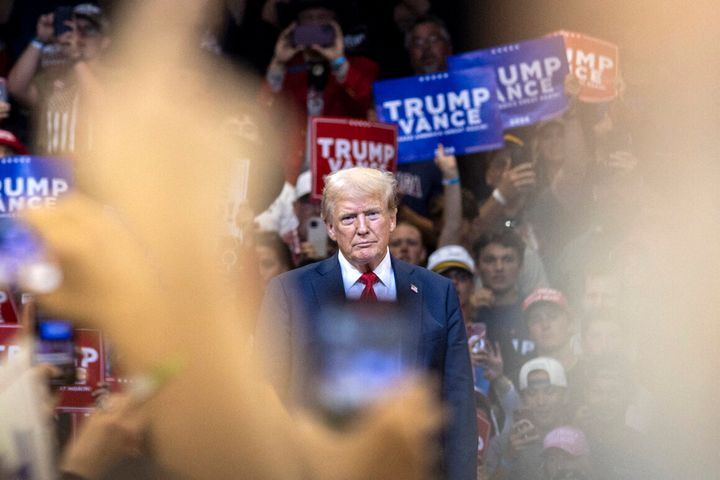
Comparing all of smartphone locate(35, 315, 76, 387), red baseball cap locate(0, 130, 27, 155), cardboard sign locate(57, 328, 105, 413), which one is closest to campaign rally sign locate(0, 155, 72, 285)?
red baseball cap locate(0, 130, 27, 155)

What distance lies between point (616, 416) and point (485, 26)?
2497mm

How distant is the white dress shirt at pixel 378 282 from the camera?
3840mm

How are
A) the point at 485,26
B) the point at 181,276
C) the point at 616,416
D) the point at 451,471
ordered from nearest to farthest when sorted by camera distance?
the point at 181,276, the point at 451,471, the point at 616,416, the point at 485,26

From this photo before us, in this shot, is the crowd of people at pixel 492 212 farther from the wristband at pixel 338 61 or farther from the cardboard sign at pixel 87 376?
the cardboard sign at pixel 87 376

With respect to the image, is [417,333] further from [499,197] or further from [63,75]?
[63,75]

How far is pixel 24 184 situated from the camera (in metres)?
5.84

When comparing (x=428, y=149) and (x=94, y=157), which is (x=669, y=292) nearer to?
(x=428, y=149)

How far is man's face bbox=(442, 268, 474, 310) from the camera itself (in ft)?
19.8

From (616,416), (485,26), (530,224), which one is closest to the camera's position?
(616,416)

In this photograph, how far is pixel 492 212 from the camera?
21.4ft

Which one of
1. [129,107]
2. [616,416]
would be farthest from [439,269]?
[129,107]

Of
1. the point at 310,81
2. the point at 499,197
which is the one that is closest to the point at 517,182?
the point at 499,197

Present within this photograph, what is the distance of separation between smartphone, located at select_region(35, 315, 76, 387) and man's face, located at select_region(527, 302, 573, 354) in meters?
2.62

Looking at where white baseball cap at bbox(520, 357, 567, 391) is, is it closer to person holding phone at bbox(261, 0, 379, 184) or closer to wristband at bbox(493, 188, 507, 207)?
wristband at bbox(493, 188, 507, 207)
